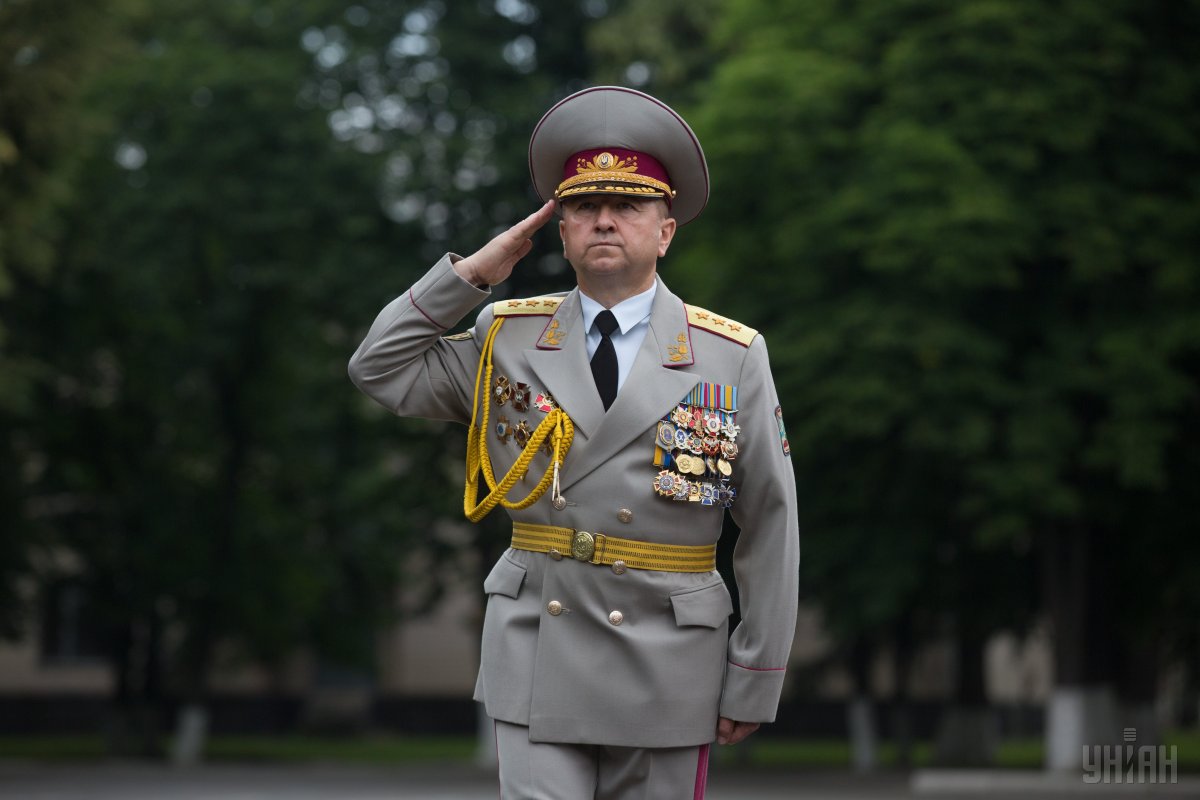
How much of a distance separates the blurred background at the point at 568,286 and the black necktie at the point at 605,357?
1148 centimetres

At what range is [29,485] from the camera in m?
30.5

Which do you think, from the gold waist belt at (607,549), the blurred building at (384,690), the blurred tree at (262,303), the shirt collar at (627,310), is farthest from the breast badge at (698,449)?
the blurred building at (384,690)

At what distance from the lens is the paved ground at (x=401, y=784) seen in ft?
63.1

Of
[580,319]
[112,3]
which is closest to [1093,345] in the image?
[112,3]

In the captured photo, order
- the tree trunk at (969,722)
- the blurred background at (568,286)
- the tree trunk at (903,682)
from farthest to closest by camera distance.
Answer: the tree trunk at (969,722) < the tree trunk at (903,682) < the blurred background at (568,286)

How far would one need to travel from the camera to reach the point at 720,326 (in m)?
4.67

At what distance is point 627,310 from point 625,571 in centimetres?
65

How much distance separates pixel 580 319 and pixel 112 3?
16.8m

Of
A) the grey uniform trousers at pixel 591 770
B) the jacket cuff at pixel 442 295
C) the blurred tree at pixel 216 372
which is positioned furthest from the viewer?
the blurred tree at pixel 216 372

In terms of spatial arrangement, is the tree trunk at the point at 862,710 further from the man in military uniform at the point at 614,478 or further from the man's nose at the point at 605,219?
the man's nose at the point at 605,219

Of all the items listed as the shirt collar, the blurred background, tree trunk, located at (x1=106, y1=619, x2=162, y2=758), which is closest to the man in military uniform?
the shirt collar

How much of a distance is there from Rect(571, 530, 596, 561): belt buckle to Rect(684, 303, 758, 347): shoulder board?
626 mm

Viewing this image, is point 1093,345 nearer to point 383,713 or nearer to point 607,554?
point 607,554

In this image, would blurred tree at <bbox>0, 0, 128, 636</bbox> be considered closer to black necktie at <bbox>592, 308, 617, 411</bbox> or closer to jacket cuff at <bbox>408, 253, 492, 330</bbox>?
jacket cuff at <bbox>408, 253, 492, 330</bbox>
